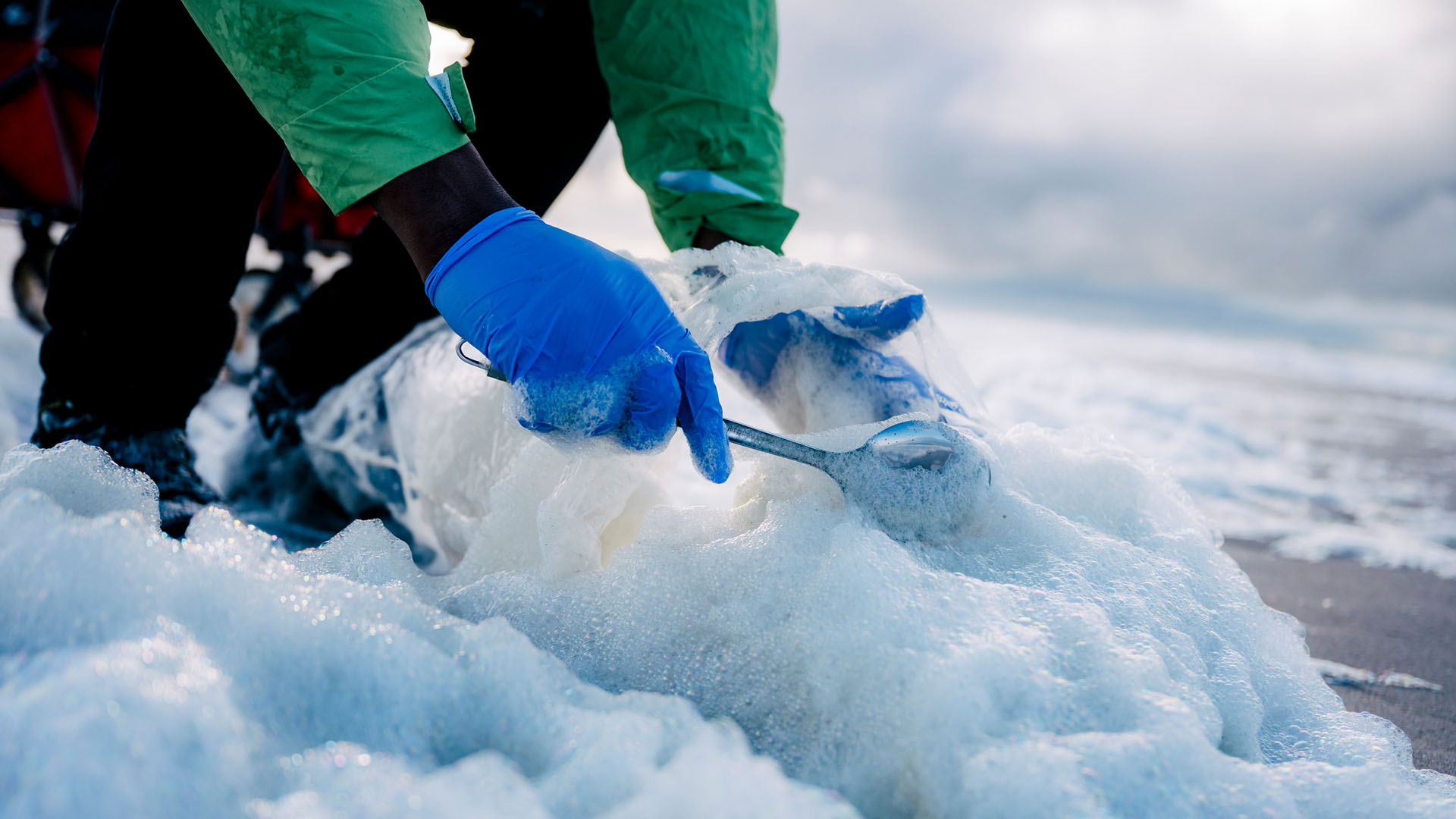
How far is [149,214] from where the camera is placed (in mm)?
1109

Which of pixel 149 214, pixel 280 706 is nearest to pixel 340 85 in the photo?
pixel 149 214

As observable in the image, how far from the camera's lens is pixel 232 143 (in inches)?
44.3

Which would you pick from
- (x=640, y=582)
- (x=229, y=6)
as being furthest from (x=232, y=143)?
(x=640, y=582)

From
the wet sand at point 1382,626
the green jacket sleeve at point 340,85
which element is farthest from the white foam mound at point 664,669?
the green jacket sleeve at point 340,85

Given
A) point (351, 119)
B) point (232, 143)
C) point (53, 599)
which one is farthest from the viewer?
point (232, 143)

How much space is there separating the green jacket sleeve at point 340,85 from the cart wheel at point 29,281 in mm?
3010

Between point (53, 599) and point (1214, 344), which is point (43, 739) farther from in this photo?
point (1214, 344)

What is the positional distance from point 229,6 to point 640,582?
790 mm

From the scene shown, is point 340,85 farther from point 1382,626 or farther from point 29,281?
point 29,281

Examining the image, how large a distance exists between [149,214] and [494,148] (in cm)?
63

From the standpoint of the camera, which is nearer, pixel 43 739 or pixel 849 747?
pixel 43 739

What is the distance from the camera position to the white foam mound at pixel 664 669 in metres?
0.54

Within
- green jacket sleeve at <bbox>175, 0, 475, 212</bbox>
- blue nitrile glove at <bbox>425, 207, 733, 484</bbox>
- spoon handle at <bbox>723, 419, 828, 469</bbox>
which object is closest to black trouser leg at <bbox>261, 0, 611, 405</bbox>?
green jacket sleeve at <bbox>175, 0, 475, 212</bbox>

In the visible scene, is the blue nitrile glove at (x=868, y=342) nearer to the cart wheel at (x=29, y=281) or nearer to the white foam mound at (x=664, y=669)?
the white foam mound at (x=664, y=669)
